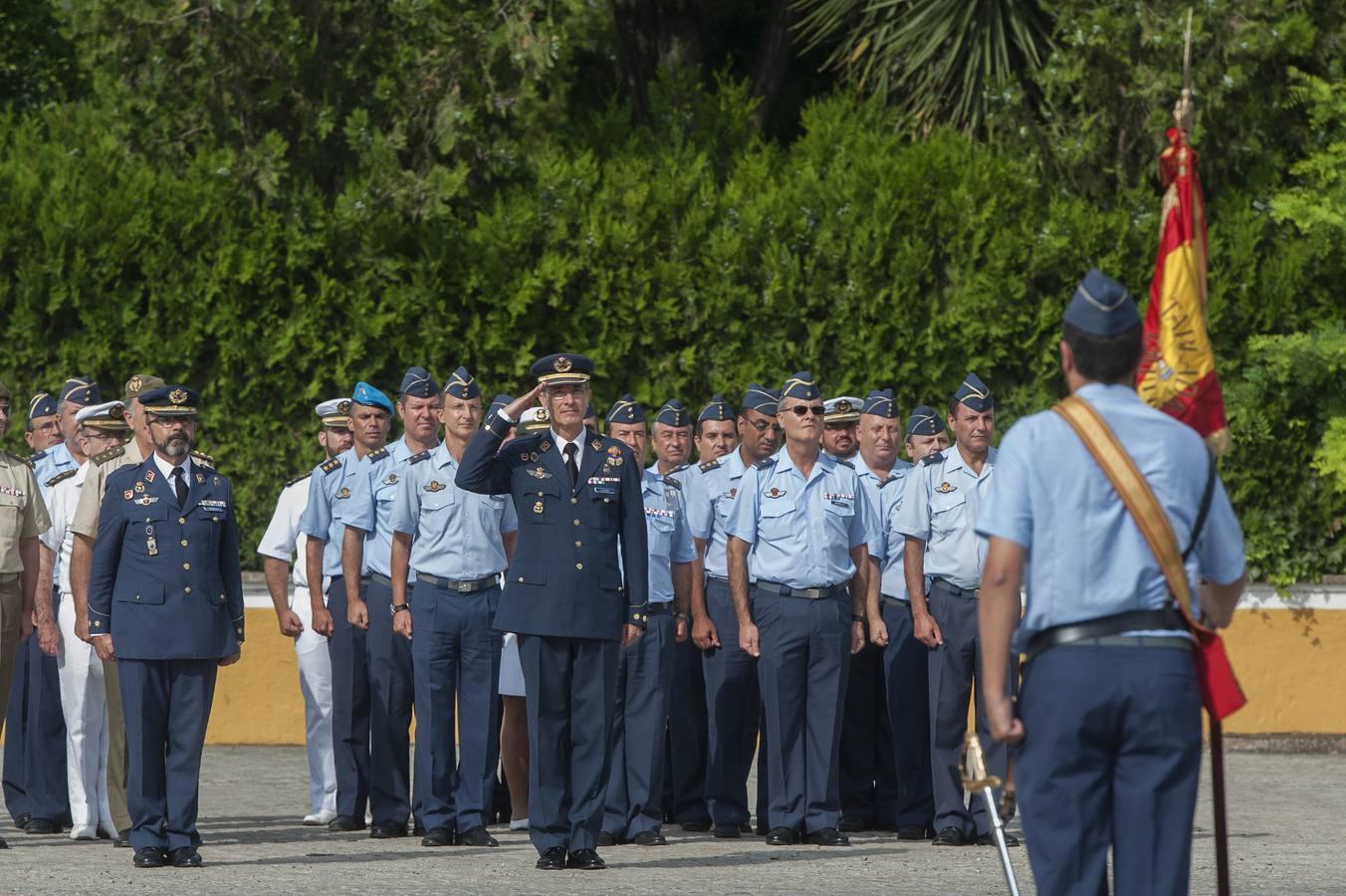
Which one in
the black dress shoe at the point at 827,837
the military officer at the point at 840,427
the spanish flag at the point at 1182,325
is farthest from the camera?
the military officer at the point at 840,427

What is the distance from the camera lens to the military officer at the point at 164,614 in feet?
29.8

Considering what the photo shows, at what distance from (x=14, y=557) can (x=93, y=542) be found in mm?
378

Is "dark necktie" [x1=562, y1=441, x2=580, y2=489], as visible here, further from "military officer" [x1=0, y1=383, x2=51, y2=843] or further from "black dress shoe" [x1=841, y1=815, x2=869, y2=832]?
"black dress shoe" [x1=841, y1=815, x2=869, y2=832]

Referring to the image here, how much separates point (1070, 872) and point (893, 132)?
10.4 meters

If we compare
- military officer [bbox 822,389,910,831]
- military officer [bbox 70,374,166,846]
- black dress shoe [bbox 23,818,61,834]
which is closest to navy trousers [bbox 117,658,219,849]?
military officer [bbox 70,374,166,846]

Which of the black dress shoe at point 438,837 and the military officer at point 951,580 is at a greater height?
the military officer at point 951,580

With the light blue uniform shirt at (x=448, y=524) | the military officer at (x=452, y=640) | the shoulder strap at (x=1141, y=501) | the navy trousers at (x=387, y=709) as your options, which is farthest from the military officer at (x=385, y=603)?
the shoulder strap at (x=1141, y=501)

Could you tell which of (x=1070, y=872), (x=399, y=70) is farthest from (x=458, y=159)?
(x=1070, y=872)

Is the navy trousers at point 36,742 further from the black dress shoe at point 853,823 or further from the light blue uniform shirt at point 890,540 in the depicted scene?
the light blue uniform shirt at point 890,540

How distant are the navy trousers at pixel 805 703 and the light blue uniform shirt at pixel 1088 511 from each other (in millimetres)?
4987

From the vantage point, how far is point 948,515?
10227 millimetres

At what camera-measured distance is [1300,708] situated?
1380 cm

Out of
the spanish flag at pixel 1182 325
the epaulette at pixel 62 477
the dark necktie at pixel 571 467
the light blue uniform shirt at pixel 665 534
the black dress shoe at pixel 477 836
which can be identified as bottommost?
the black dress shoe at pixel 477 836

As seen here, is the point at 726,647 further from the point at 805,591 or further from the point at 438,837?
the point at 438,837
